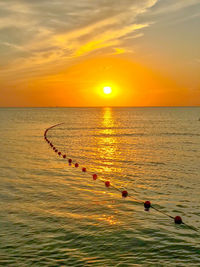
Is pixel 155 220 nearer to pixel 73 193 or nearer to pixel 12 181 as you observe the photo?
pixel 73 193

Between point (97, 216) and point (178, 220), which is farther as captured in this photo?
point (97, 216)

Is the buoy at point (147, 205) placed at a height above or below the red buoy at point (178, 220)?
above

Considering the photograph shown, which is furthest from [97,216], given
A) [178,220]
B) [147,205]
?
[178,220]

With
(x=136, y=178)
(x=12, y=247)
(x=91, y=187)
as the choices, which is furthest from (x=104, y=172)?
(x=12, y=247)

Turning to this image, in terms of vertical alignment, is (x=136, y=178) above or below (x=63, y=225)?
above

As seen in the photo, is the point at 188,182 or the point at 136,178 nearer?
the point at 188,182

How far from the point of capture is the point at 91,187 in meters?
18.3

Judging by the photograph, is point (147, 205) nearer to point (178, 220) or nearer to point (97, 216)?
point (178, 220)

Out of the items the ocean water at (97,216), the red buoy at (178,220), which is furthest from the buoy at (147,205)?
the red buoy at (178,220)

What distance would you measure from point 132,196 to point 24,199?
20.2 ft

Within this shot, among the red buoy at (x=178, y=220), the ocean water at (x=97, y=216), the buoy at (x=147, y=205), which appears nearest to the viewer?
the ocean water at (x=97, y=216)

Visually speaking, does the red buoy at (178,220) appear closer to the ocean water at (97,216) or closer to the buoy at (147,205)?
the ocean water at (97,216)

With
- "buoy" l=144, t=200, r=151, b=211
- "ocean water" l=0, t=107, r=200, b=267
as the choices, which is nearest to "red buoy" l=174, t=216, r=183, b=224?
"ocean water" l=0, t=107, r=200, b=267

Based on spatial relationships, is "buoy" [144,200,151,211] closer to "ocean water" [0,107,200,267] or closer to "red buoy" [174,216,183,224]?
"ocean water" [0,107,200,267]
